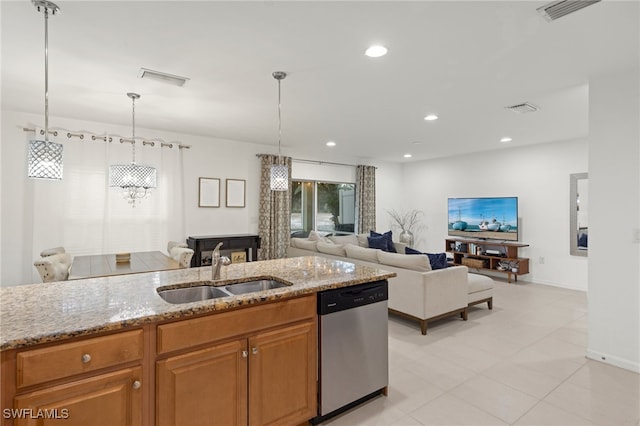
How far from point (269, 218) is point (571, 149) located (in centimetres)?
560

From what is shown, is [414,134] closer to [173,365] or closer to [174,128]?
[174,128]

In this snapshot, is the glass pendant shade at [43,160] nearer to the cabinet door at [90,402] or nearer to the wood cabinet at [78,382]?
the wood cabinet at [78,382]

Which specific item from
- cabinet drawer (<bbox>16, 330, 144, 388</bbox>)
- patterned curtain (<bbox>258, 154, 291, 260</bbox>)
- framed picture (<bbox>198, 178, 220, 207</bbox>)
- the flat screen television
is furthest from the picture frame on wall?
cabinet drawer (<bbox>16, 330, 144, 388</bbox>)

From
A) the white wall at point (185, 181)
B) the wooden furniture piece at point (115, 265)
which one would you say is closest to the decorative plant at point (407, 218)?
the white wall at point (185, 181)

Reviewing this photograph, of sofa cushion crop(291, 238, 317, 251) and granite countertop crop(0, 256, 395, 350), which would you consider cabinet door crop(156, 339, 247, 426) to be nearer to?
granite countertop crop(0, 256, 395, 350)

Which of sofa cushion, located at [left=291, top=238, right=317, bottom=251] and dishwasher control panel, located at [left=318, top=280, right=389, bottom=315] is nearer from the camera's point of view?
dishwasher control panel, located at [left=318, top=280, right=389, bottom=315]

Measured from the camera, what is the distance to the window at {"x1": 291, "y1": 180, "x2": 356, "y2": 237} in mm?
7496

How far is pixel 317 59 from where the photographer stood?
9.34 feet

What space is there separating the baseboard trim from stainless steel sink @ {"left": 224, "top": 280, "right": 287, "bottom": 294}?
3019mm

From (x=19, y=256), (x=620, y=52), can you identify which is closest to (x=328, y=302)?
(x=620, y=52)

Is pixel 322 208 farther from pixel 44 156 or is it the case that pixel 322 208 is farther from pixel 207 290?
pixel 44 156

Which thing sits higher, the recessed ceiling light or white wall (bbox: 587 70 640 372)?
the recessed ceiling light

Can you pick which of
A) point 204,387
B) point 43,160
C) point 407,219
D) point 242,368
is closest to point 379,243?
point 407,219

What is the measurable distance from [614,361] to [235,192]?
5.63 m
